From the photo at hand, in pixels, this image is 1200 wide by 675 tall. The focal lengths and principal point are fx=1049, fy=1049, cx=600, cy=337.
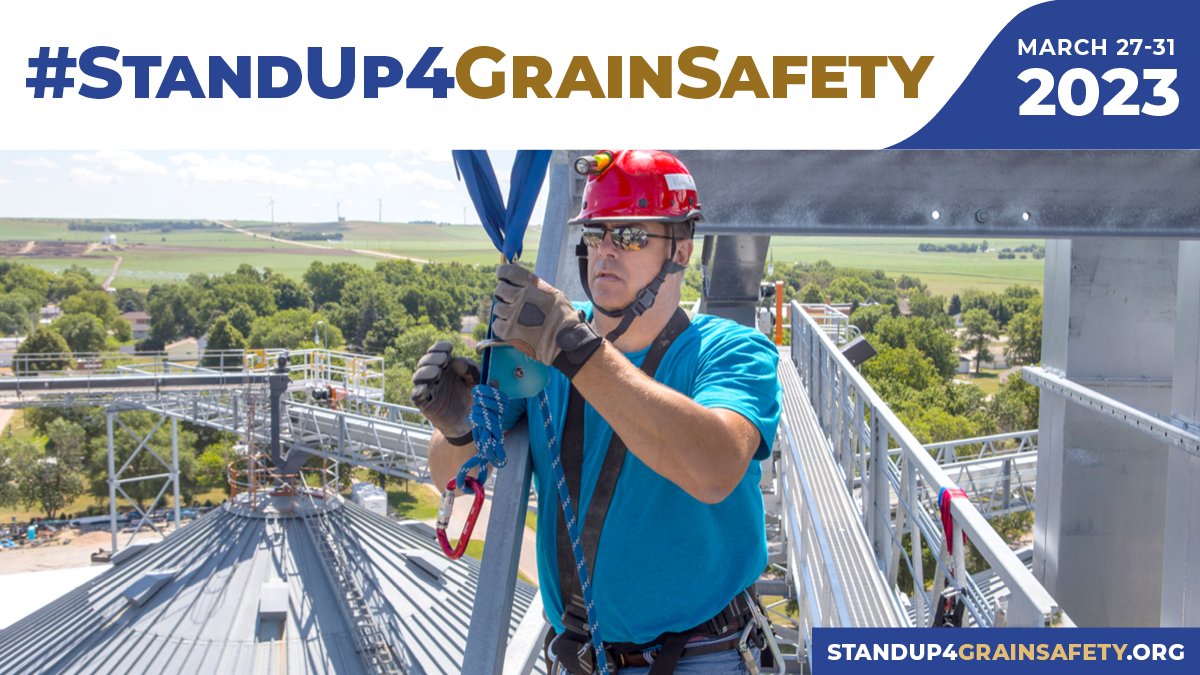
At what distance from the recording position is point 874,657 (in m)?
3.69

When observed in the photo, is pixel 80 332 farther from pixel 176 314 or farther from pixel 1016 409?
pixel 1016 409

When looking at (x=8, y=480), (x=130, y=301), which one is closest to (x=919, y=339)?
(x=8, y=480)

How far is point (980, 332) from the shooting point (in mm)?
99062

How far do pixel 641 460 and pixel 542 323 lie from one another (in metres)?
0.43

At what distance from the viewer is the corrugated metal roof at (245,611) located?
11.1m

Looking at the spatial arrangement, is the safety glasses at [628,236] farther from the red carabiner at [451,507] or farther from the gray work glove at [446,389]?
the red carabiner at [451,507]

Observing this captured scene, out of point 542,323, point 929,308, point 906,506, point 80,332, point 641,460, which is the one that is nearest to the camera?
point 542,323

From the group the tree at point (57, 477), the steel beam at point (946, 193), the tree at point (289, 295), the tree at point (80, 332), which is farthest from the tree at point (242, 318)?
the steel beam at point (946, 193)

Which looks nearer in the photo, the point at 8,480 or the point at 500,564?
the point at 500,564

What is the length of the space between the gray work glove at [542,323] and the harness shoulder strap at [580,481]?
1.26ft

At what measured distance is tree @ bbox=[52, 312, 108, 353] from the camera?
86812mm

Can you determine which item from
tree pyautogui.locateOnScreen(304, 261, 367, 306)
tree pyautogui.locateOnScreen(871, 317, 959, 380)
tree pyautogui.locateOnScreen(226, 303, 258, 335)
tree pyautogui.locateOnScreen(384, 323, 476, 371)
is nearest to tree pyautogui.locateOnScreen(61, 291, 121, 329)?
tree pyautogui.locateOnScreen(226, 303, 258, 335)

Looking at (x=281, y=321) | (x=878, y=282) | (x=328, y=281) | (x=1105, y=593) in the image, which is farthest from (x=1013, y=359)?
(x=1105, y=593)

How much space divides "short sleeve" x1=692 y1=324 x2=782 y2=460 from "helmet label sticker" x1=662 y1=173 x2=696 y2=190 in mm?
432
